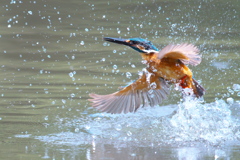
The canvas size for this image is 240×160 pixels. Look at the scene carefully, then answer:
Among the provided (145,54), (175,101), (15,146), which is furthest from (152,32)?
(15,146)

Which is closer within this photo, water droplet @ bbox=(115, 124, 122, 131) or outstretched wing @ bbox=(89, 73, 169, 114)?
outstretched wing @ bbox=(89, 73, 169, 114)

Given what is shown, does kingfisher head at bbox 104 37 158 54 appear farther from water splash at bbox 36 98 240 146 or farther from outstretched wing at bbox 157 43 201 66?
water splash at bbox 36 98 240 146

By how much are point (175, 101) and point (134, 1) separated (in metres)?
5.68

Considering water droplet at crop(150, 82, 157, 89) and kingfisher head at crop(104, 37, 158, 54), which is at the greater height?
kingfisher head at crop(104, 37, 158, 54)

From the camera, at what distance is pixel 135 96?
501cm

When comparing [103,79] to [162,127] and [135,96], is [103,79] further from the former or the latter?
[162,127]

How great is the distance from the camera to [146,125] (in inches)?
199

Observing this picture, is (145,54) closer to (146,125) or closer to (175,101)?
(146,125)

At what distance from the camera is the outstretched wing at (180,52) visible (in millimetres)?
4211

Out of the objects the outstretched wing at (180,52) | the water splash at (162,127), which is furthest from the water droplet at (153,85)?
the outstretched wing at (180,52)

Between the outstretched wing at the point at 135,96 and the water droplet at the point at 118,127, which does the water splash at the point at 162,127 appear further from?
the outstretched wing at the point at 135,96

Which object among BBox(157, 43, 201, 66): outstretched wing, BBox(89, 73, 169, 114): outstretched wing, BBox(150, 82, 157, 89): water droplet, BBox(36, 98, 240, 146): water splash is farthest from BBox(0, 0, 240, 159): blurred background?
BBox(157, 43, 201, 66): outstretched wing

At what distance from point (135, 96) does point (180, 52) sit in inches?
33.0

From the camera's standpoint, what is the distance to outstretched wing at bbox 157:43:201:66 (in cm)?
421
